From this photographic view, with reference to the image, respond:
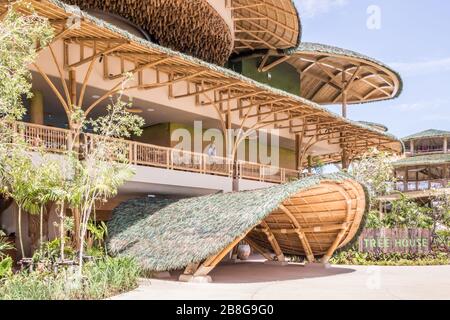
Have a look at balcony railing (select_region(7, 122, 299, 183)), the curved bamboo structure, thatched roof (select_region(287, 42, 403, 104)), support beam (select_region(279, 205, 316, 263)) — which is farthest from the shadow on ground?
thatched roof (select_region(287, 42, 403, 104))

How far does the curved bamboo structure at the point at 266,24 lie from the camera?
24.4 metres

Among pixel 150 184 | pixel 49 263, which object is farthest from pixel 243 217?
pixel 150 184

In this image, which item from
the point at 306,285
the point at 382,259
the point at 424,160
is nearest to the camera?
the point at 306,285

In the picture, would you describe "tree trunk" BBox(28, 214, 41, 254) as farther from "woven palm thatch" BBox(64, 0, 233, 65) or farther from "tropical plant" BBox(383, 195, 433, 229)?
"tropical plant" BBox(383, 195, 433, 229)

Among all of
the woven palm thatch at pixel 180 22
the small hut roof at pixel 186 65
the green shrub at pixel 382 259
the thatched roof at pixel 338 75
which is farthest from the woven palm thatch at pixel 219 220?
the thatched roof at pixel 338 75

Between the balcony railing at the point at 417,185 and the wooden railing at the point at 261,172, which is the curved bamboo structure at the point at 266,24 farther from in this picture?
the balcony railing at the point at 417,185

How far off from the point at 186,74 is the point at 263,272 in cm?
682

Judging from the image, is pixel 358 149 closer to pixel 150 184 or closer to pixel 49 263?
pixel 150 184

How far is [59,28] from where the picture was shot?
13859 mm

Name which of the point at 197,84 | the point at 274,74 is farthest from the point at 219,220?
the point at 274,74

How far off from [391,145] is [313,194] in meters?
16.7

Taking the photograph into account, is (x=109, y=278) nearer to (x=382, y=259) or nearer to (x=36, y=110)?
(x=36, y=110)

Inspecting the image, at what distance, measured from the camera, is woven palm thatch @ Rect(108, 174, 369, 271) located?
539 inches

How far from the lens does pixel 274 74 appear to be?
1199 inches
